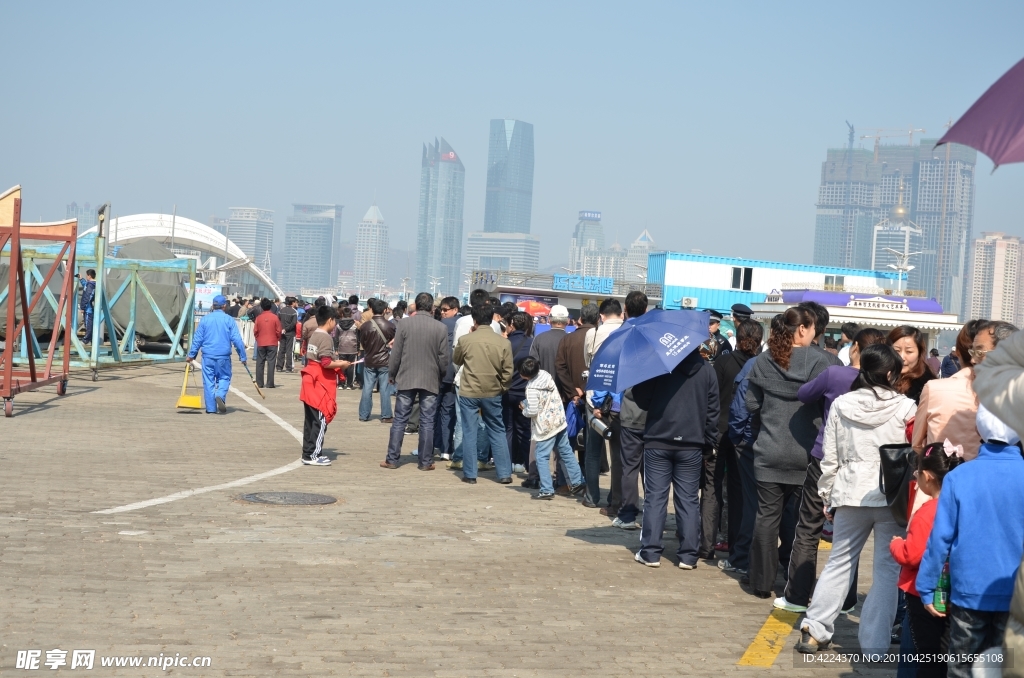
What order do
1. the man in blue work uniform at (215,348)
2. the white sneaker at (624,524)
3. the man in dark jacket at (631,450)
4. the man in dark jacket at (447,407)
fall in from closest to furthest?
1. the man in dark jacket at (631,450)
2. the white sneaker at (624,524)
3. the man in dark jacket at (447,407)
4. the man in blue work uniform at (215,348)

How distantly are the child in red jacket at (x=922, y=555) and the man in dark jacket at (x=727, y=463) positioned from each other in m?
2.82

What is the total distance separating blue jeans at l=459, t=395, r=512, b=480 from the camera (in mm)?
11523

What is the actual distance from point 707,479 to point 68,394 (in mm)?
13566

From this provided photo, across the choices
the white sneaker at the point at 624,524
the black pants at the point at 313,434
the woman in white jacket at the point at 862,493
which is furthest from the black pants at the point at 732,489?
the black pants at the point at 313,434

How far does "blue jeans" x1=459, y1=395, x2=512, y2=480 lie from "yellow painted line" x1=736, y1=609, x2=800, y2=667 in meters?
5.10

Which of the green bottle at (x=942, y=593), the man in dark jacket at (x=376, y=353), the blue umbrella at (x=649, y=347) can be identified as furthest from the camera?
the man in dark jacket at (x=376, y=353)

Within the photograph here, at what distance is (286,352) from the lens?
27.5 meters

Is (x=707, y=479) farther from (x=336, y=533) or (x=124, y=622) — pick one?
(x=124, y=622)

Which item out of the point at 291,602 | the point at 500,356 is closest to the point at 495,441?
the point at 500,356

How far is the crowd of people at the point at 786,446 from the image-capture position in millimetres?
4395

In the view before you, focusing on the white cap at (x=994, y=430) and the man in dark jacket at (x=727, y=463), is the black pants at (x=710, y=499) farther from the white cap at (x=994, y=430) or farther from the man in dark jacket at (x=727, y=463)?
the white cap at (x=994, y=430)

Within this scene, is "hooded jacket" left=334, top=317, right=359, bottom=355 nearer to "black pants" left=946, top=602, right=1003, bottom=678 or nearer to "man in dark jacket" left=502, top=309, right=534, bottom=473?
"man in dark jacket" left=502, top=309, right=534, bottom=473

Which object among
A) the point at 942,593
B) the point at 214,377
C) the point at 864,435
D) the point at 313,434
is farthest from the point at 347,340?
the point at 942,593

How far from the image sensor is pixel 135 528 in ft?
26.8
